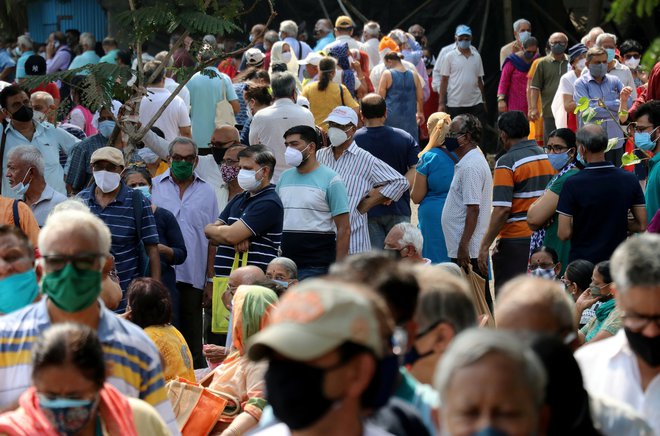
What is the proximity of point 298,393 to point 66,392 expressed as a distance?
1107 mm

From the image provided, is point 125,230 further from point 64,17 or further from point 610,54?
point 64,17

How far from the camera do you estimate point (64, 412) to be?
420cm

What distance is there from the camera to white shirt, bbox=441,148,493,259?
10.4 meters

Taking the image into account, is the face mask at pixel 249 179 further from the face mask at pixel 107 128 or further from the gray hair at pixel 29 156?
the face mask at pixel 107 128

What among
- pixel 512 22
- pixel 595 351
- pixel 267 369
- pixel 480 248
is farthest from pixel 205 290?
pixel 512 22

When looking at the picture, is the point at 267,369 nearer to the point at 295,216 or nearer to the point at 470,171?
the point at 295,216

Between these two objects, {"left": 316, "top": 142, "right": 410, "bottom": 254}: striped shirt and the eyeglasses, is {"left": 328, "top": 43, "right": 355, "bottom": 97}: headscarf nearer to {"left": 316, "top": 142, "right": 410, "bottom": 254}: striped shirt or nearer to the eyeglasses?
{"left": 316, "top": 142, "right": 410, "bottom": 254}: striped shirt

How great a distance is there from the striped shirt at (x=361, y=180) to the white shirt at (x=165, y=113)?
2709 mm

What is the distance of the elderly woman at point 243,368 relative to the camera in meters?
6.65

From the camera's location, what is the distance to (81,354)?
424 centimetres

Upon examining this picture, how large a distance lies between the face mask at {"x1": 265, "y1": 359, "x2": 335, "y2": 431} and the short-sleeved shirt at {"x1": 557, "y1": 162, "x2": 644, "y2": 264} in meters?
6.14

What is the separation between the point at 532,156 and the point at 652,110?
38.2 inches

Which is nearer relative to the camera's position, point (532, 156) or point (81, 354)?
point (81, 354)

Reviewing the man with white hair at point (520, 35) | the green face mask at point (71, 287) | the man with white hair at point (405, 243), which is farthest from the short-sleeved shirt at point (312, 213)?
the man with white hair at point (520, 35)
